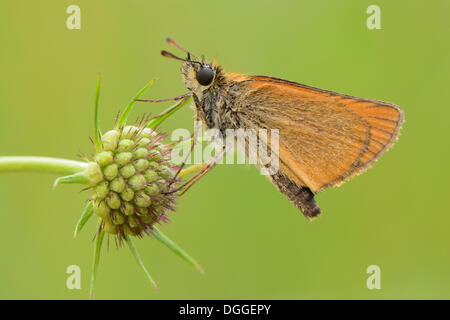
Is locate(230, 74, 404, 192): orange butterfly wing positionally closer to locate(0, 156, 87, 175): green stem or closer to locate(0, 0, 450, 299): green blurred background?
locate(0, 156, 87, 175): green stem

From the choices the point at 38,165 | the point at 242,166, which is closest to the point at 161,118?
the point at 38,165

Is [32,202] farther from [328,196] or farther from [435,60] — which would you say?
[435,60]

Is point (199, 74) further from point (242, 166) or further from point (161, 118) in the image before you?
point (242, 166)

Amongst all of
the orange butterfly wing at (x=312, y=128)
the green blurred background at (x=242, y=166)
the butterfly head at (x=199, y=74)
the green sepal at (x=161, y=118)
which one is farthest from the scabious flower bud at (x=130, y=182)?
the green blurred background at (x=242, y=166)

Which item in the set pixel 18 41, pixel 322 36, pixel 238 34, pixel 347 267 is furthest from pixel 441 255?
pixel 18 41

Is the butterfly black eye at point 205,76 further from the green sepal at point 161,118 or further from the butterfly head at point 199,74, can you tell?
the green sepal at point 161,118

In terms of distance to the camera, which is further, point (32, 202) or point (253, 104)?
point (32, 202)
